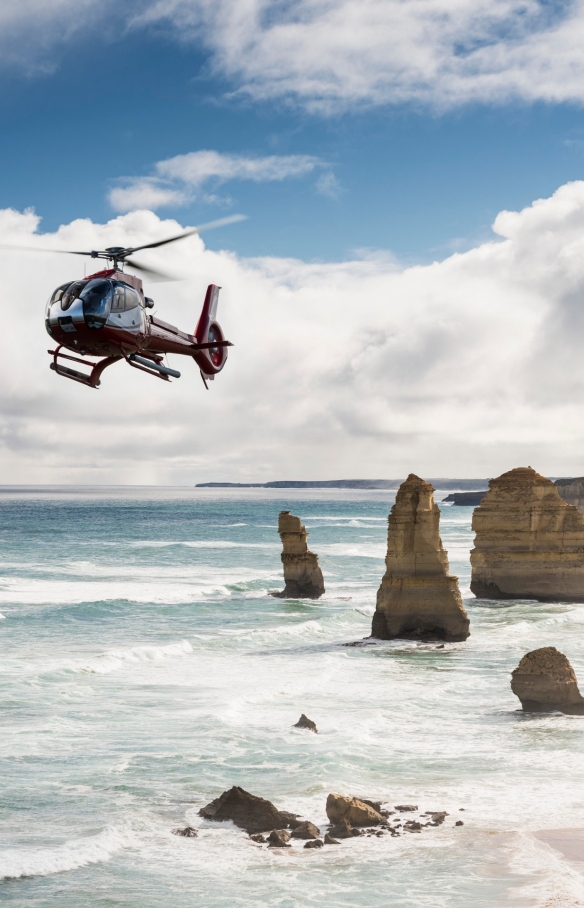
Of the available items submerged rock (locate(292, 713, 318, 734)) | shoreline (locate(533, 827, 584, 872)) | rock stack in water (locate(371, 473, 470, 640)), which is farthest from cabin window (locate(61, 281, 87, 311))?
rock stack in water (locate(371, 473, 470, 640))

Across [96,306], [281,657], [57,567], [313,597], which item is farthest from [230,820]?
[57,567]

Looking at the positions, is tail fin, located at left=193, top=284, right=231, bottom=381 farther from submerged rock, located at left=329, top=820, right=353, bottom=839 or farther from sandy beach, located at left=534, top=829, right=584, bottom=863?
sandy beach, located at left=534, top=829, right=584, bottom=863

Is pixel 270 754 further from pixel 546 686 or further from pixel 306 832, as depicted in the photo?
pixel 546 686

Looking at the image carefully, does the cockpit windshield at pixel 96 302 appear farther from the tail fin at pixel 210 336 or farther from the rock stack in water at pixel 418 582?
the rock stack in water at pixel 418 582

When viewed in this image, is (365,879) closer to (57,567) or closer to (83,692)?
(83,692)

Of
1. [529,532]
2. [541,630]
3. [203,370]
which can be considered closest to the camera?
[203,370]

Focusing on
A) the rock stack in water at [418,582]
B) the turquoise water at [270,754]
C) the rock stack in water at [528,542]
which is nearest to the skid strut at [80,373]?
the turquoise water at [270,754]

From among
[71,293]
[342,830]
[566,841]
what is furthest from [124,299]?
[566,841]
